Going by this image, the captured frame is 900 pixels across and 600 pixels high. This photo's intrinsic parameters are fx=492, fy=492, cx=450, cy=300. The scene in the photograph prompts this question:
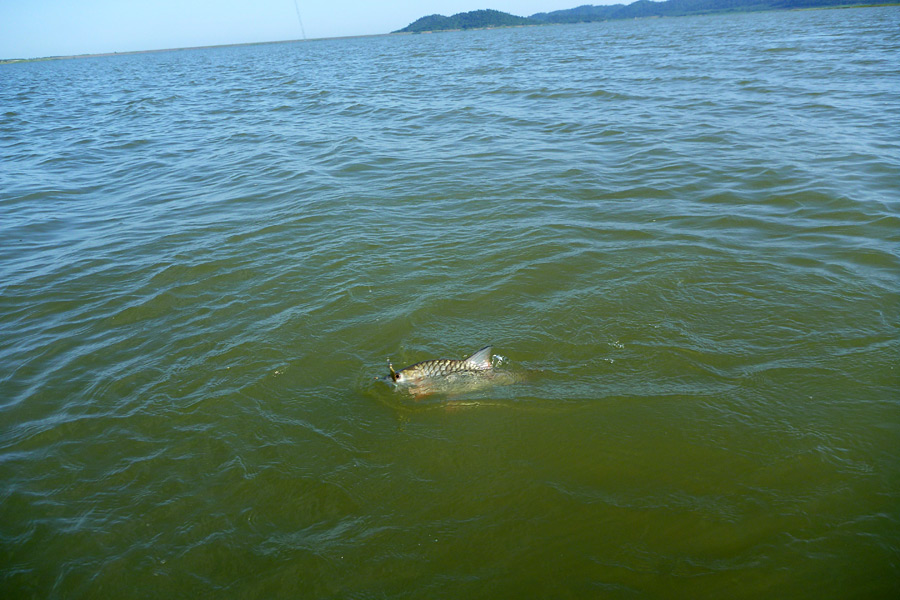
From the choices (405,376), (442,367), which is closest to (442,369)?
(442,367)

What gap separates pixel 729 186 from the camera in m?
9.08

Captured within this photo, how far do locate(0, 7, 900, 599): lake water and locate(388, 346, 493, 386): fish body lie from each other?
226 mm

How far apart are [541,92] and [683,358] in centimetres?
1801

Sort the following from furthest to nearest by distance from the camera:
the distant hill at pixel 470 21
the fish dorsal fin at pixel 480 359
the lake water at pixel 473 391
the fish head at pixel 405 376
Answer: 1. the distant hill at pixel 470 21
2. the fish dorsal fin at pixel 480 359
3. the fish head at pixel 405 376
4. the lake water at pixel 473 391

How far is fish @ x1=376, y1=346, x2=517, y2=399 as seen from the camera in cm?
473

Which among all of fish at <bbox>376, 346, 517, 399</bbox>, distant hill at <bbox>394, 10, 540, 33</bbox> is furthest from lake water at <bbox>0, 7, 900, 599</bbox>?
distant hill at <bbox>394, 10, 540, 33</bbox>

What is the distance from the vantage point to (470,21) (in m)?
164

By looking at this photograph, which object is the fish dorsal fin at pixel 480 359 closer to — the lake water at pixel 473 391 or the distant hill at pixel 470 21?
the lake water at pixel 473 391

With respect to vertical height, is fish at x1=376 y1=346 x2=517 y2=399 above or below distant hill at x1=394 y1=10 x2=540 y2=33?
above

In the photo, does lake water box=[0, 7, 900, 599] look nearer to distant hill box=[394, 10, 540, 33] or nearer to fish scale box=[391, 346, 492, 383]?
fish scale box=[391, 346, 492, 383]

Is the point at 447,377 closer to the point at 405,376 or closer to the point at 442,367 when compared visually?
the point at 442,367

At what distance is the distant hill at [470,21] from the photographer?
532 ft

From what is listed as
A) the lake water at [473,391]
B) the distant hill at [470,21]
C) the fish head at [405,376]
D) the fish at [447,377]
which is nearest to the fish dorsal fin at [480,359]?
the fish at [447,377]

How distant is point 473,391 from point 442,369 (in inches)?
14.5
